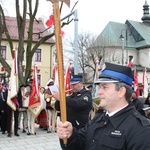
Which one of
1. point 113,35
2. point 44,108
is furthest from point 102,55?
point 44,108

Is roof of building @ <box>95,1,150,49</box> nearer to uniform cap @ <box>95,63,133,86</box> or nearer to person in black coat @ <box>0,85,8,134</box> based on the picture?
person in black coat @ <box>0,85,8,134</box>

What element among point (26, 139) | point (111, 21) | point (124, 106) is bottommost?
point (26, 139)

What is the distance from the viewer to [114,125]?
2.43m

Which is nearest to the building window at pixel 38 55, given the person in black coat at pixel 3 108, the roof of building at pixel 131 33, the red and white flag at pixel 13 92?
the roof of building at pixel 131 33

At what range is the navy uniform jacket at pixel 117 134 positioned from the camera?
7.43 ft

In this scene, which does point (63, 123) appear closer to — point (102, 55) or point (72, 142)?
point (72, 142)

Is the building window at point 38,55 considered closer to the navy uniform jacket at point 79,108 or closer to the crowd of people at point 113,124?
the navy uniform jacket at point 79,108

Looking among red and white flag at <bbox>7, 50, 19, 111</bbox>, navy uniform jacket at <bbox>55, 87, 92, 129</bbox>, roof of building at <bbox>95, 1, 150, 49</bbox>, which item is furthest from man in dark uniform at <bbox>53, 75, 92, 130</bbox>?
roof of building at <bbox>95, 1, 150, 49</bbox>

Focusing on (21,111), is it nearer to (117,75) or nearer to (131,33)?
(117,75)

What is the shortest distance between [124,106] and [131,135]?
32 cm

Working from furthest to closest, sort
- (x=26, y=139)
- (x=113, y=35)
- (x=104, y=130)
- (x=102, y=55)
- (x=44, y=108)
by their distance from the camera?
1. (x=113, y=35)
2. (x=102, y=55)
3. (x=44, y=108)
4. (x=26, y=139)
5. (x=104, y=130)

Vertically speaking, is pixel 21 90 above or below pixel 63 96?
below

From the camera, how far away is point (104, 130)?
2502 mm

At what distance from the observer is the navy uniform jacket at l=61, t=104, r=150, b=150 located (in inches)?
89.1
